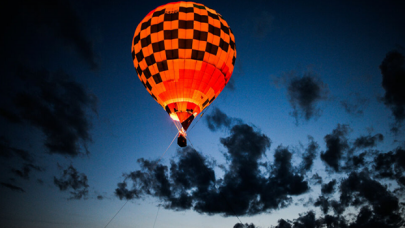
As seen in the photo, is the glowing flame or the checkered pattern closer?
the checkered pattern

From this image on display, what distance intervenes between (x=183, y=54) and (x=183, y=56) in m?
0.11

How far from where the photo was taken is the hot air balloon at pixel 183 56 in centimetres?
1170

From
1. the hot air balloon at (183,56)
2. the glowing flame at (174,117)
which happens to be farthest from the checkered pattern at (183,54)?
the glowing flame at (174,117)

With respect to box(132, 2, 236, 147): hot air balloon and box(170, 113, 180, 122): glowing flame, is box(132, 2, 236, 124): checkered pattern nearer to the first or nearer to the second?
box(132, 2, 236, 147): hot air balloon

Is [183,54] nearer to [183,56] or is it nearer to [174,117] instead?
[183,56]

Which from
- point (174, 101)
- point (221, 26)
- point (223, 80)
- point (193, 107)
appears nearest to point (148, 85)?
point (174, 101)

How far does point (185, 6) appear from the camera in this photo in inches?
485

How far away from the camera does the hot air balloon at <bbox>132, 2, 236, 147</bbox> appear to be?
11695 millimetres

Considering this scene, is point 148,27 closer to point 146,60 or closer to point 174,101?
point 146,60

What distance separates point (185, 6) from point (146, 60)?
12.7ft

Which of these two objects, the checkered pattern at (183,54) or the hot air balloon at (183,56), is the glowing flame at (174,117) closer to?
the hot air balloon at (183,56)

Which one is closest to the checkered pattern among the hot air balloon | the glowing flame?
the hot air balloon

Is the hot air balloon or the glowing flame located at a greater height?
the hot air balloon

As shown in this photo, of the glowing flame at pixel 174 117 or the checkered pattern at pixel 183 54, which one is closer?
the checkered pattern at pixel 183 54
